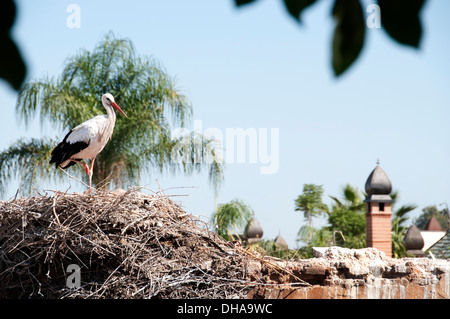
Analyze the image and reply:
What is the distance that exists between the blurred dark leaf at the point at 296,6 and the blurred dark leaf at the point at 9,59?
1.31 ft

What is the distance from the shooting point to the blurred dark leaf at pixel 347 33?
845 mm

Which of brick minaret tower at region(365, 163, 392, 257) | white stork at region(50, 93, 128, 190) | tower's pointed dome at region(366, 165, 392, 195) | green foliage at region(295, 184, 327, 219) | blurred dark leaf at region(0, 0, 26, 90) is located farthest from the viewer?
green foliage at region(295, 184, 327, 219)

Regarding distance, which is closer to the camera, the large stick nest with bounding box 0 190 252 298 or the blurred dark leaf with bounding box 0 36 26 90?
the blurred dark leaf with bounding box 0 36 26 90

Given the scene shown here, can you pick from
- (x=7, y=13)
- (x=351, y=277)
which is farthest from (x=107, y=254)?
(x=7, y=13)

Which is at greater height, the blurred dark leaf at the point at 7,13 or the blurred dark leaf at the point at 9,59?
the blurred dark leaf at the point at 7,13

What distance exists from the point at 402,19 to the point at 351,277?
14.1 ft

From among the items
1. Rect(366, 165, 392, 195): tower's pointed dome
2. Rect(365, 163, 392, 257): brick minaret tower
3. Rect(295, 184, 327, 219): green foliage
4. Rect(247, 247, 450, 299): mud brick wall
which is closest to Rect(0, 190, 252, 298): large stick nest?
Rect(247, 247, 450, 299): mud brick wall

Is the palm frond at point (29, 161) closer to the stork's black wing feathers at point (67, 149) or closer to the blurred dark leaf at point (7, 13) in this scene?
the stork's black wing feathers at point (67, 149)

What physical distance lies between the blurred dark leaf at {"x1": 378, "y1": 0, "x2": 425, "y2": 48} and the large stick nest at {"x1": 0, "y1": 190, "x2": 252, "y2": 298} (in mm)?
3774

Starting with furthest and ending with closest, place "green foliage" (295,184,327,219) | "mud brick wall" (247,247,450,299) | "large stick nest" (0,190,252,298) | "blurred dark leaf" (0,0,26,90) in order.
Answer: "green foliage" (295,184,327,219) < "mud brick wall" (247,247,450,299) < "large stick nest" (0,190,252,298) < "blurred dark leaf" (0,0,26,90)

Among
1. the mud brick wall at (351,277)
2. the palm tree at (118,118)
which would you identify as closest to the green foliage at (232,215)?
the palm tree at (118,118)

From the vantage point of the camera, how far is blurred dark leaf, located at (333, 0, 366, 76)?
2.77ft

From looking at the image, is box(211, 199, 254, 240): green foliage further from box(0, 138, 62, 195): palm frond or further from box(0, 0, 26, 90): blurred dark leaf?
box(0, 0, 26, 90): blurred dark leaf

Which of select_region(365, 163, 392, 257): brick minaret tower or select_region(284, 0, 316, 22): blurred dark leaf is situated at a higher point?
select_region(284, 0, 316, 22): blurred dark leaf
